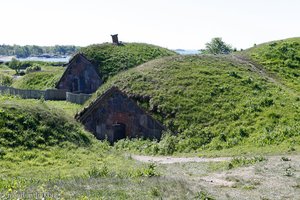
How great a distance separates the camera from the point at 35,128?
2498 centimetres

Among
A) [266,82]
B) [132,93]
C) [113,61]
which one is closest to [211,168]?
[132,93]

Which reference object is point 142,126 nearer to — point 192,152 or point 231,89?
point 192,152

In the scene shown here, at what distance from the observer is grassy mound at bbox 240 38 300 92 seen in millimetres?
42750

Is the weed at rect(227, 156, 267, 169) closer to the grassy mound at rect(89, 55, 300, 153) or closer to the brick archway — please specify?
the grassy mound at rect(89, 55, 300, 153)

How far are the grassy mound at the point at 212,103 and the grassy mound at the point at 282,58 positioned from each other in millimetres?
3873

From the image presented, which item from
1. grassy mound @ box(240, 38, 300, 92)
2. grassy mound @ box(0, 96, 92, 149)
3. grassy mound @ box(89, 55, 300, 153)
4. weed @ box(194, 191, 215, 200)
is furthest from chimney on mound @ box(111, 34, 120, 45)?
weed @ box(194, 191, 215, 200)

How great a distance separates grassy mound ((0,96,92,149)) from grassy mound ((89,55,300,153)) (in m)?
6.47

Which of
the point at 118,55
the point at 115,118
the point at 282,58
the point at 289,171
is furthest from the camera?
the point at 118,55

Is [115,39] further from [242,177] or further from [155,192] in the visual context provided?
[155,192]

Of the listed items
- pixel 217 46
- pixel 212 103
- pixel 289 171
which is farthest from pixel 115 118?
pixel 217 46

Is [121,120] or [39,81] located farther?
[39,81]

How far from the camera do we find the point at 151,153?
95.4 feet

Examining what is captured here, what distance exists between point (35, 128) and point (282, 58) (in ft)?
99.7

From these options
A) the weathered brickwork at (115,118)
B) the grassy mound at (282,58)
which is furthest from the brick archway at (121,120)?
the grassy mound at (282,58)
